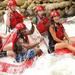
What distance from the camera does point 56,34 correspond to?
182 cm

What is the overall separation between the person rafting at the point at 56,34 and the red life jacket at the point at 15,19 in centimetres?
20

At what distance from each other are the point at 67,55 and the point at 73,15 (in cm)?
30

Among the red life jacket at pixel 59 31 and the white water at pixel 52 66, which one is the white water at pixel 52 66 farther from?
the red life jacket at pixel 59 31

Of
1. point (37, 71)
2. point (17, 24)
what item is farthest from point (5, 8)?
point (37, 71)

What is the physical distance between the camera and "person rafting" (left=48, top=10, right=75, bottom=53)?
181 centimetres

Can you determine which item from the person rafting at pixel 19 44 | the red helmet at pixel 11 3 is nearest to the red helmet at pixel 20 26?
the person rafting at pixel 19 44

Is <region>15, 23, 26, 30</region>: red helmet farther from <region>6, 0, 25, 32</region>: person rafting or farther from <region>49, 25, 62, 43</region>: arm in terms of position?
<region>49, 25, 62, 43</region>: arm

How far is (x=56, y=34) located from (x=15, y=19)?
10.8 inches

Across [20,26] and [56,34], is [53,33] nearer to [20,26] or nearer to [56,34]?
[56,34]

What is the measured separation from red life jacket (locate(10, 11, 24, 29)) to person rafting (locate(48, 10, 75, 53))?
20cm

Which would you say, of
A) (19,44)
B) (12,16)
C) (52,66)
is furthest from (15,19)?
(52,66)

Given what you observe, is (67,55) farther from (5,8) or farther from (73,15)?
(5,8)

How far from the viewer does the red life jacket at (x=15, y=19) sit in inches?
74.5

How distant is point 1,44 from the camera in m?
1.91
